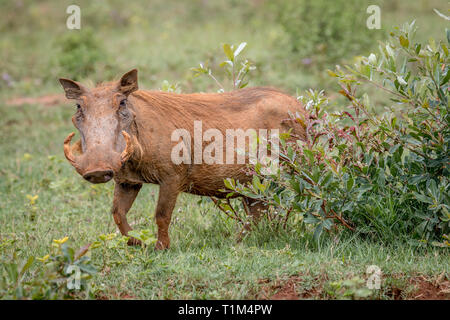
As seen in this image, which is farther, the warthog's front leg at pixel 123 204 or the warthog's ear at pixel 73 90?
the warthog's front leg at pixel 123 204

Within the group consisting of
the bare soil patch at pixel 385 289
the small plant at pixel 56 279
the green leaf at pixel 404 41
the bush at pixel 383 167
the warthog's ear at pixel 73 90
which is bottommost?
the bare soil patch at pixel 385 289

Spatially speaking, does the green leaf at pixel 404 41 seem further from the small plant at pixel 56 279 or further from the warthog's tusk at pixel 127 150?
the small plant at pixel 56 279

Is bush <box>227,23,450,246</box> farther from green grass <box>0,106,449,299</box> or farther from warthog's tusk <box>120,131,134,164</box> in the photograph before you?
warthog's tusk <box>120,131,134,164</box>

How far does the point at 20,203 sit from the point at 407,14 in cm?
1002

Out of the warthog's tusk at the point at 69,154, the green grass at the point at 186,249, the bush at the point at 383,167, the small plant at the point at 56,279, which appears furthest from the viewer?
the bush at the point at 383,167

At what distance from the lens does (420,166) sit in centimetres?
397

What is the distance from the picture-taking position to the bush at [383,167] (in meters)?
3.79

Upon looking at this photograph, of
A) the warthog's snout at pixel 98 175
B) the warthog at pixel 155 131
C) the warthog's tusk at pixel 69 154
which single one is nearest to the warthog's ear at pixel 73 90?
the warthog at pixel 155 131

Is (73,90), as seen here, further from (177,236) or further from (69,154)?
(177,236)

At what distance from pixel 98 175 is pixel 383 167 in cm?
202

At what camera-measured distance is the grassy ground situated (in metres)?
3.39

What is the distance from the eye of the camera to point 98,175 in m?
3.47
